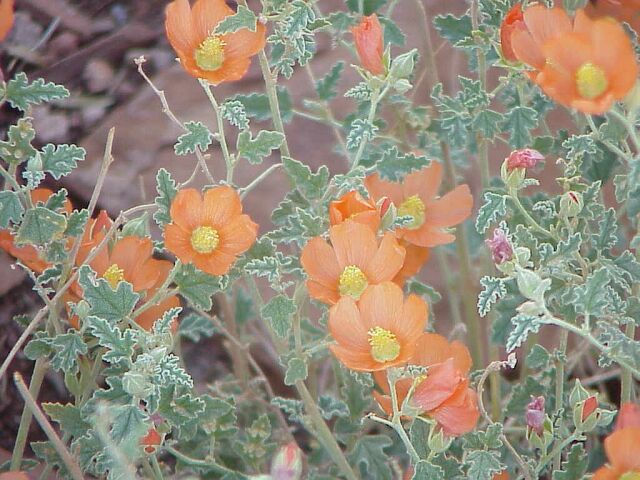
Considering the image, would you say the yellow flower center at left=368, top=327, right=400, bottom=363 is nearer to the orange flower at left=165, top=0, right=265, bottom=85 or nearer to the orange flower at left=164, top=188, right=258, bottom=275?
the orange flower at left=164, top=188, right=258, bottom=275

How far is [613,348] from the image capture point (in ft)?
3.34

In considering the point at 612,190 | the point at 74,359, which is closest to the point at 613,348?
the point at 74,359

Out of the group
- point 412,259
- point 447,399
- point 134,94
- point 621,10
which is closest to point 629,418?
point 447,399

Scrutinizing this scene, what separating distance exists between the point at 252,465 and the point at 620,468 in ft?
1.70

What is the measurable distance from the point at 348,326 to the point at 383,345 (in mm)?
43

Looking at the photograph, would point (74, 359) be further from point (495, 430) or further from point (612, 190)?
point (612, 190)

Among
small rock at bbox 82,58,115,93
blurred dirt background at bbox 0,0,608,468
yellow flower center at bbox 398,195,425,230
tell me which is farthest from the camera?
small rock at bbox 82,58,115,93

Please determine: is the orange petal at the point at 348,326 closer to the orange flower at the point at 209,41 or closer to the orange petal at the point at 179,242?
the orange petal at the point at 179,242

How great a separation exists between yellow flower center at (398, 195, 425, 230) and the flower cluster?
17 cm

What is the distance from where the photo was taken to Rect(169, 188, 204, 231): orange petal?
3.68ft

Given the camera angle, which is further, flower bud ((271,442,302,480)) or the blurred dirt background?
the blurred dirt background

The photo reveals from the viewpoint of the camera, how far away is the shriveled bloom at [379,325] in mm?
1048

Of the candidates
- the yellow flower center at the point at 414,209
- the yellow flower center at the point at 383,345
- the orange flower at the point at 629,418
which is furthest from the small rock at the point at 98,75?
the orange flower at the point at 629,418

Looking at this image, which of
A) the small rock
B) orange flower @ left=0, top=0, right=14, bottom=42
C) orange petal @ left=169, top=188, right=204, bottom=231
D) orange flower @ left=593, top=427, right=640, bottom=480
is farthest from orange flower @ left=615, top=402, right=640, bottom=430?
the small rock
